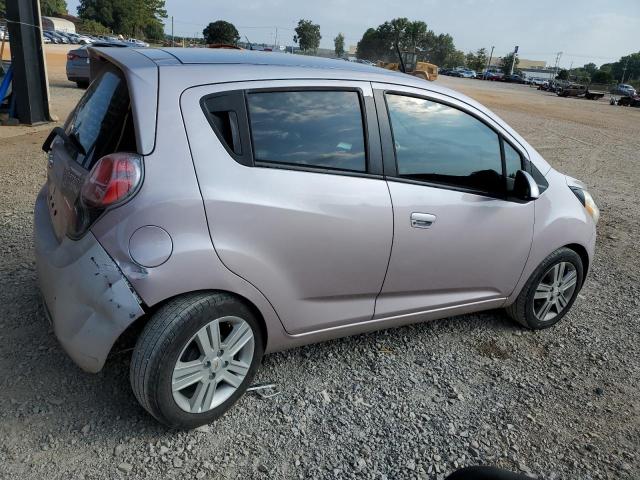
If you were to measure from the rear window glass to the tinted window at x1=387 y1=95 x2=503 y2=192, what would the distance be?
1.36 metres

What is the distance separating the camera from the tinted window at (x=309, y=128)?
2451 mm

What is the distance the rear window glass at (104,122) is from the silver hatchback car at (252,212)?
0.05 feet

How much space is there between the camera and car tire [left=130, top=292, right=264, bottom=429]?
2232mm

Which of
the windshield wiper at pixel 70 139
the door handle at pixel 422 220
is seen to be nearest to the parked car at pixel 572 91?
the door handle at pixel 422 220

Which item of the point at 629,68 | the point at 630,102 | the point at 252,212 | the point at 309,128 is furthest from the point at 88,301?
the point at 629,68

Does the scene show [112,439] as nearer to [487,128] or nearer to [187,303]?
[187,303]

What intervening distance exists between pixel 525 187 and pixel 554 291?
1030 millimetres

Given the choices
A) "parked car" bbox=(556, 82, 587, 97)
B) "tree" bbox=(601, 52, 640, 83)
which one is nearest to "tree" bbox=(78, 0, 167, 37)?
"parked car" bbox=(556, 82, 587, 97)

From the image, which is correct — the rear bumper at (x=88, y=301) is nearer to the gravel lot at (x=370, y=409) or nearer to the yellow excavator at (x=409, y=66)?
the gravel lot at (x=370, y=409)

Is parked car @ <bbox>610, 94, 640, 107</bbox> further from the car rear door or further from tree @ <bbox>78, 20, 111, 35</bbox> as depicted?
tree @ <bbox>78, 20, 111, 35</bbox>

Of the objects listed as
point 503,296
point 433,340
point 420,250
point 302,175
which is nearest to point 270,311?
point 302,175

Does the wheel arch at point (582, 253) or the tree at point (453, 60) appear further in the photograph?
the tree at point (453, 60)

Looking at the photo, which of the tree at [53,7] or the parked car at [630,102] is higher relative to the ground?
the tree at [53,7]

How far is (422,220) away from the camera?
2832 mm
